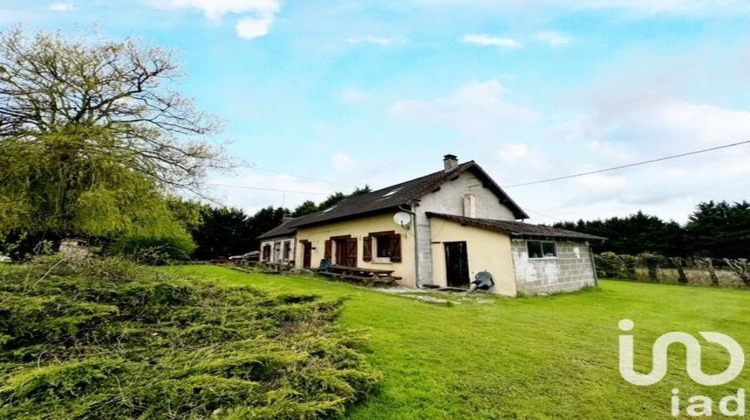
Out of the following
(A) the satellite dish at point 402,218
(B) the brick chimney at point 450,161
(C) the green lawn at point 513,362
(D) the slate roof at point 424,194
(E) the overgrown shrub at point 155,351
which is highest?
(B) the brick chimney at point 450,161

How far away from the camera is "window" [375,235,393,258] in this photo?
13695 millimetres

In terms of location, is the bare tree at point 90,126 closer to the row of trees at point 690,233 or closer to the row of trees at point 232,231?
the row of trees at point 232,231

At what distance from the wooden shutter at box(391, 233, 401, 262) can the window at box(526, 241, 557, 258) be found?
469cm

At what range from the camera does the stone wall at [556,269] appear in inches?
420

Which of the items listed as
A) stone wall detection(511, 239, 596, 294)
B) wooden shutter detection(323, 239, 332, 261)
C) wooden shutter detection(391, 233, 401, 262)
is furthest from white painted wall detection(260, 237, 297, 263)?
stone wall detection(511, 239, 596, 294)

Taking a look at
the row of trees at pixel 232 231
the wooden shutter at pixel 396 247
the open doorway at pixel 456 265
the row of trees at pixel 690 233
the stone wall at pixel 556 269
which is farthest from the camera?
the row of trees at pixel 232 231

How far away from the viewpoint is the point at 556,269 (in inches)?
472

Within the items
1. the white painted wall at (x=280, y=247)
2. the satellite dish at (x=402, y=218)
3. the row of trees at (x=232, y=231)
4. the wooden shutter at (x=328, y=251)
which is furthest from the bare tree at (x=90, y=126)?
the row of trees at (x=232, y=231)

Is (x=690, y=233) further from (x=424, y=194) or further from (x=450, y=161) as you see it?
(x=424, y=194)

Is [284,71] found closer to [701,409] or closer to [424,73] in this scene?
[424,73]

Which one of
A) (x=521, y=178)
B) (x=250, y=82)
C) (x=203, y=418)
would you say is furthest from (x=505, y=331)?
(x=521, y=178)

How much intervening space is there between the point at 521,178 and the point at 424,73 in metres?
10.4

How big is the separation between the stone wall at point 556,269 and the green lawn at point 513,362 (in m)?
3.39

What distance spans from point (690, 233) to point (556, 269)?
23892 millimetres
